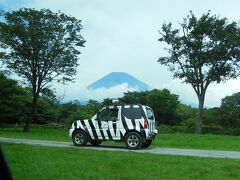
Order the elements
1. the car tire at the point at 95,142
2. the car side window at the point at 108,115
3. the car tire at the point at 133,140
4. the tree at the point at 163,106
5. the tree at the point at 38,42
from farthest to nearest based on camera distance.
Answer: the tree at the point at 163,106 < the tree at the point at 38,42 < the car tire at the point at 95,142 < the car side window at the point at 108,115 < the car tire at the point at 133,140

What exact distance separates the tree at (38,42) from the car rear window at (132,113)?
21015 millimetres

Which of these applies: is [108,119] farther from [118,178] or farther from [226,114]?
[226,114]

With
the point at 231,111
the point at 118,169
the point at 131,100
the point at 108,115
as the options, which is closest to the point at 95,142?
the point at 108,115

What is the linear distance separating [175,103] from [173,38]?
3002 cm

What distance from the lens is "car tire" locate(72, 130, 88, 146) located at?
2330 centimetres

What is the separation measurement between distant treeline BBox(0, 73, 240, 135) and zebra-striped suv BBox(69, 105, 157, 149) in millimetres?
22592

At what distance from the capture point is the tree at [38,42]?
137 ft

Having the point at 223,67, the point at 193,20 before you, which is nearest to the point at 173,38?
the point at 193,20

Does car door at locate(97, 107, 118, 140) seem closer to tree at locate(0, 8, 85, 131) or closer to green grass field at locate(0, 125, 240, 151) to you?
green grass field at locate(0, 125, 240, 151)

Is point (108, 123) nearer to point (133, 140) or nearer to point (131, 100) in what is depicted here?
point (133, 140)

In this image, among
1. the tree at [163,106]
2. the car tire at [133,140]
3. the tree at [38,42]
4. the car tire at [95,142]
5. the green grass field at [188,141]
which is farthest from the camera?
the tree at [163,106]

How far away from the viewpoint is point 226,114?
68188mm

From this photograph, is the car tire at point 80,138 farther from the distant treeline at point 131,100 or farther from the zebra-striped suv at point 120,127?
the distant treeline at point 131,100

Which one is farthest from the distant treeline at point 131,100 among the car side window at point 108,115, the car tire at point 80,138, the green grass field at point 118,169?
the green grass field at point 118,169
